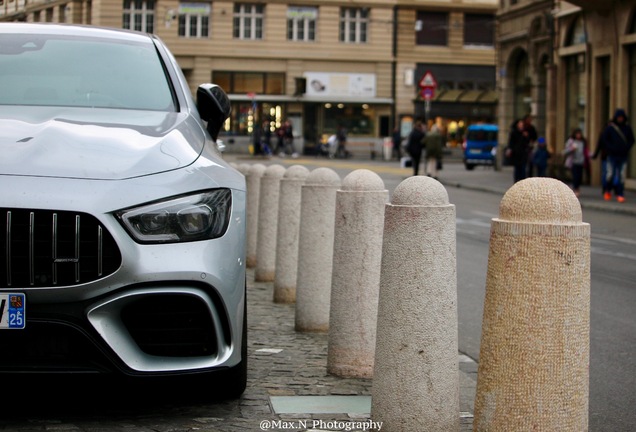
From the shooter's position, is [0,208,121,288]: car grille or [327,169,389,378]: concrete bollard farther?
[327,169,389,378]: concrete bollard

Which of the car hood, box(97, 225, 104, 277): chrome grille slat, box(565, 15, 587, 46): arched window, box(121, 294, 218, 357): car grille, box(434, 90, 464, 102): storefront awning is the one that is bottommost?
box(121, 294, 218, 357): car grille

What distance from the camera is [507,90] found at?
3909 cm

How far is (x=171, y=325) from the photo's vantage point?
440 cm

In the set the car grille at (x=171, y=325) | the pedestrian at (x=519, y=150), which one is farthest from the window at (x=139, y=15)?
the car grille at (x=171, y=325)

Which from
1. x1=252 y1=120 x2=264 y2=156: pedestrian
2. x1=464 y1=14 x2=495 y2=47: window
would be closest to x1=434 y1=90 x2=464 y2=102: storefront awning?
x1=464 y1=14 x2=495 y2=47: window

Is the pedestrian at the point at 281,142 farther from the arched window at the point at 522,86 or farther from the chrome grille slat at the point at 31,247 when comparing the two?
the chrome grille slat at the point at 31,247

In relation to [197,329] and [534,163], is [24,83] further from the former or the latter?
[534,163]

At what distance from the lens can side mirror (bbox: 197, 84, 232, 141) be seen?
233 inches

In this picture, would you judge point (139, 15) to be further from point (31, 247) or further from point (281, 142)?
point (31, 247)

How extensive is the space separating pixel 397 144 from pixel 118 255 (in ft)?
176

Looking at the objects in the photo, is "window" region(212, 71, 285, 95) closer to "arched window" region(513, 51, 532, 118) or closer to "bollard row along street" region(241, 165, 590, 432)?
"arched window" region(513, 51, 532, 118)

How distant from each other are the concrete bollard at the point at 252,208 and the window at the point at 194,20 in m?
49.7

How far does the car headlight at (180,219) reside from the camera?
4.34m

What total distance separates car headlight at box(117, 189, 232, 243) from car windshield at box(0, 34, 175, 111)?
136cm
